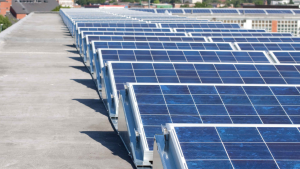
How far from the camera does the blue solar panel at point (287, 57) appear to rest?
2003 centimetres

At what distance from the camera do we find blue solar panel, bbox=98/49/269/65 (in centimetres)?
1789

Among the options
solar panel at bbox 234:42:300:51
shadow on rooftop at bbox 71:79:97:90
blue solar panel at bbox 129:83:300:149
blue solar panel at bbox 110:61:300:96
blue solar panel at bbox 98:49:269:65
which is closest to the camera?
blue solar panel at bbox 129:83:300:149

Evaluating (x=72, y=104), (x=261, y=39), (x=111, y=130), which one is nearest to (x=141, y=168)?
(x=111, y=130)

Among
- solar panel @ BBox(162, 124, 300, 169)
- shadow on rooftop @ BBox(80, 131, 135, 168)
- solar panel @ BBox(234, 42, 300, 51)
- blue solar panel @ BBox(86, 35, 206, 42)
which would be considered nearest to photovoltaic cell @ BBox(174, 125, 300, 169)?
solar panel @ BBox(162, 124, 300, 169)

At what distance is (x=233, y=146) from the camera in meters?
7.55

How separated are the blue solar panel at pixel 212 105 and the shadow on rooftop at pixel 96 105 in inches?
144

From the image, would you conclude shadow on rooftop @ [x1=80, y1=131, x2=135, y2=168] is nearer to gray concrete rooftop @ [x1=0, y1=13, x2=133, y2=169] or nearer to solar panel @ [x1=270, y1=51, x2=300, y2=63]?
gray concrete rooftop @ [x1=0, y1=13, x2=133, y2=169]

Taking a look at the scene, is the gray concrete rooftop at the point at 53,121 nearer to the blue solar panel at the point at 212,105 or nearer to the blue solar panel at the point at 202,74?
the blue solar panel at the point at 212,105

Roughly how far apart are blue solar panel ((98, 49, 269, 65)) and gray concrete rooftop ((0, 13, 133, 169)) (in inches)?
60.8

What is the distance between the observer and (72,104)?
15938mm

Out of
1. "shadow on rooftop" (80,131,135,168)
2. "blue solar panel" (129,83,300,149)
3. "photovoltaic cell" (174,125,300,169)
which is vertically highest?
"photovoltaic cell" (174,125,300,169)

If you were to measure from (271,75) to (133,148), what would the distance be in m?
6.23

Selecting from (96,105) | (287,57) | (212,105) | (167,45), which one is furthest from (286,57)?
(212,105)

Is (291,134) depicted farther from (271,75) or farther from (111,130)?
(271,75)
